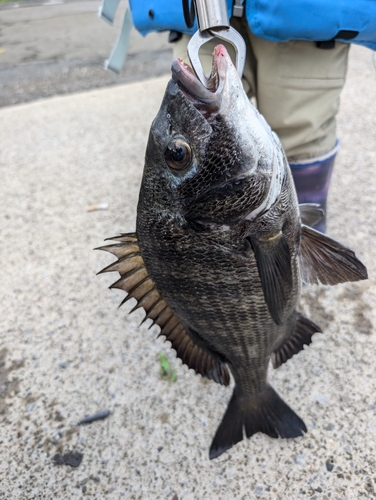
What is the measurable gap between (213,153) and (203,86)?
0.16 meters

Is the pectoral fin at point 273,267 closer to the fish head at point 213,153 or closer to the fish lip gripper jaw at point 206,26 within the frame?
the fish head at point 213,153

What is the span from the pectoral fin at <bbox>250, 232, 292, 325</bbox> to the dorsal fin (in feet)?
1.17

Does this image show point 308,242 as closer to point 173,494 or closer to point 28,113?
point 173,494

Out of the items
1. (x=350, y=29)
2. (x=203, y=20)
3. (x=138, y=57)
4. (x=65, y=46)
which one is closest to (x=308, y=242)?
(x=203, y=20)

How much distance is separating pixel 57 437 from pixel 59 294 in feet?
2.75

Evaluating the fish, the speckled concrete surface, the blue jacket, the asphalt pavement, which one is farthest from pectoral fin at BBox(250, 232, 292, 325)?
the asphalt pavement

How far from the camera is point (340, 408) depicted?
1.60m

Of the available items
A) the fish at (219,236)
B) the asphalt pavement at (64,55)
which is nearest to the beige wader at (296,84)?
the fish at (219,236)

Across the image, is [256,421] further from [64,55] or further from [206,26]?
[64,55]

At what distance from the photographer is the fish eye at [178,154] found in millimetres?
995

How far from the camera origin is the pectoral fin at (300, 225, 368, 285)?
128 centimetres

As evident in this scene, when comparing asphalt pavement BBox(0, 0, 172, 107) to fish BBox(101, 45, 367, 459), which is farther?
asphalt pavement BBox(0, 0, 172, 107)

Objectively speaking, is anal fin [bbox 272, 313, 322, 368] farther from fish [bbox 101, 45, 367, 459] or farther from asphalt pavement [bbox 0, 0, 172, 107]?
asphalt pavement [bbox 0, 0, 172, 107]

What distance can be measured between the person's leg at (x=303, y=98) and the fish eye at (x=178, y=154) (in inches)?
42.6
